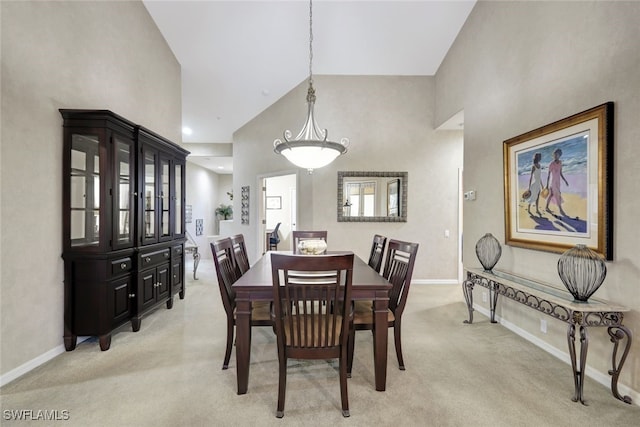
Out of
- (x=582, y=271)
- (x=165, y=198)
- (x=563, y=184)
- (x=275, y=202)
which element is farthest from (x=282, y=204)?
(x=582, y=271)

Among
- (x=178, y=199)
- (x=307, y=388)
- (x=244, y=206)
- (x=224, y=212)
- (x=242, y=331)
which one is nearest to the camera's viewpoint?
(x=242, y=331)

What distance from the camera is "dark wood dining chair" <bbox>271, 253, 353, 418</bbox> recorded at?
1723 millimetres

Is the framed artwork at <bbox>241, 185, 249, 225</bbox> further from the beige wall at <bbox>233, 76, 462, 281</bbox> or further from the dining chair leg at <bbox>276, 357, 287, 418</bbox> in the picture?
the dining chair leg at <bbox>276, 357, 287, 418</bbox>

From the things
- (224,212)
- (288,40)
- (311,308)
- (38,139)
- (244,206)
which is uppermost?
(288,40)

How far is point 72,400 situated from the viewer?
79.5 inches

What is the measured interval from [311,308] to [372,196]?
383cm

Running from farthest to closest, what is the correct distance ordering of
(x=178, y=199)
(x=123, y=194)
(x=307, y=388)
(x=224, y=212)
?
1. (x=224, y=212)
2. (x=178, y=199)
3. (x=123, y=194)
4. (x=307, y=388)

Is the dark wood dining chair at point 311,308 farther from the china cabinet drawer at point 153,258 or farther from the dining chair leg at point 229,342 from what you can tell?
the china cabinet drawer at point 153,258

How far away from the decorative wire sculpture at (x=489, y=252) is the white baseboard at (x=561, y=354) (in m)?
0.69

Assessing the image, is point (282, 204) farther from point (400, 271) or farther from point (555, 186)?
point (555, 186)

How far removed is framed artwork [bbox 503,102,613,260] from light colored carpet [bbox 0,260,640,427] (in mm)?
1086

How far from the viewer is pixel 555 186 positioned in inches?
107

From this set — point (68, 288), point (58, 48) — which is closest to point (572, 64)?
point (58, 48)

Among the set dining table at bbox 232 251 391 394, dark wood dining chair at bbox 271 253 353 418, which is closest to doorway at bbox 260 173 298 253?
dining table at bbox 232 251 391 394
